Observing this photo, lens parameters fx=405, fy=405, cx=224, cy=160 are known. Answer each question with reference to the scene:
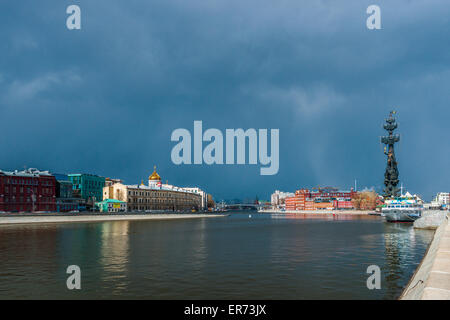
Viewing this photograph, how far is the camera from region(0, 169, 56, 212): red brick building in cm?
13325

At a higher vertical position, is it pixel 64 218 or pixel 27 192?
pixel 27 192

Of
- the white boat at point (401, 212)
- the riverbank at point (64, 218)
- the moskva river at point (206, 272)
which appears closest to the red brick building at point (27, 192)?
the riverbank at point (64, 218)

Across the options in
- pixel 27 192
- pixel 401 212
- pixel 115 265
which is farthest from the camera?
pixel 27 192

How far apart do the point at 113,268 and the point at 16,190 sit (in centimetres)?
12386

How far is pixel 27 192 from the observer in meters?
140

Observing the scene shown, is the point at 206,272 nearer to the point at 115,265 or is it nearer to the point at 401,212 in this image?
the point at 115,265

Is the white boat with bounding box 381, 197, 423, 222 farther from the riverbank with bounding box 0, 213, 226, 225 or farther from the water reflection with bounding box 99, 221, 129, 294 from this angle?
the water reflection with bounding box 99, 221, 129, 294

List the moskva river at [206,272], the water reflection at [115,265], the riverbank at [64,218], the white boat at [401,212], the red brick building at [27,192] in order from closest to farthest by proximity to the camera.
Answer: the moskva river at [206,272] < the water reflection at [115,265] < the riverbank at [64,218] < the white boat at [401,212] < the red brick building at [27,192]

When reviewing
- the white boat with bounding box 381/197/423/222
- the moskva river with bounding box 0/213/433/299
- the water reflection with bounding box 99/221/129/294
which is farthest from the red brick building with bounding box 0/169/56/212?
the white boat with bounding box 381/197/423/222

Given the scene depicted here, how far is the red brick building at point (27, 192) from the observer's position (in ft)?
437

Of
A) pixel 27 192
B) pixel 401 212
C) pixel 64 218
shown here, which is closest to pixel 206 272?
pixel 401 212

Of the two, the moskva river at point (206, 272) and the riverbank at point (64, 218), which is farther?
the riverbank at point (64, 218)

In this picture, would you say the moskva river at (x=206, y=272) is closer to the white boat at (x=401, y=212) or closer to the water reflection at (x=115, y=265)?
the water reflection at (x=115, y=265)
